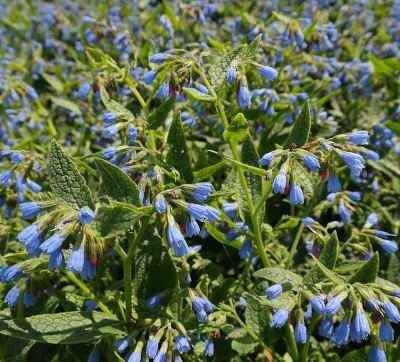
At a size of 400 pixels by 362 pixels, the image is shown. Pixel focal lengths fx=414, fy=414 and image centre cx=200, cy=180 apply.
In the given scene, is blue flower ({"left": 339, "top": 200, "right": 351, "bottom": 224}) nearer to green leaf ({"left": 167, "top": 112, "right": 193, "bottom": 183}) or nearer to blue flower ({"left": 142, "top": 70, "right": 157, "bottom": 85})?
green leaf ({"left": 167, "top": 112, "right": 193, "bottom": 183})

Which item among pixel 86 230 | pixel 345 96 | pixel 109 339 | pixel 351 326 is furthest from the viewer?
pixel 345 96

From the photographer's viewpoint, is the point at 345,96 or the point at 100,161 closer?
the point at 100,161

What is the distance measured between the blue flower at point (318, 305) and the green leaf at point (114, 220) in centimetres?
89

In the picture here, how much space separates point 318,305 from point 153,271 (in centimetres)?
87

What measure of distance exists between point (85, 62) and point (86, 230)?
3.43 metres

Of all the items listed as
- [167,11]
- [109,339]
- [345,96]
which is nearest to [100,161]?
[109,339]

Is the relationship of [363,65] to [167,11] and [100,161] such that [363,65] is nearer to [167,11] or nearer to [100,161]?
[167,11]

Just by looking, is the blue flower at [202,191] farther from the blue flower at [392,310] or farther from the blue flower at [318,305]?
the blue flower at [392,310]

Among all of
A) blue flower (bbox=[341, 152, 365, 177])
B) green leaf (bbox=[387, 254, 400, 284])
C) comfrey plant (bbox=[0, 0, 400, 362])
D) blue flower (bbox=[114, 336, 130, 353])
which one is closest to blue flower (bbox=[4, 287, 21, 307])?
comfrey plant (bbox=[0, 0, 400, 362])

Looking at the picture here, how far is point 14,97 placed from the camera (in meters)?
3.77

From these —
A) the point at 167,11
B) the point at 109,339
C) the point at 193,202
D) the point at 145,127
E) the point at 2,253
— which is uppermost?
the point at 167,11

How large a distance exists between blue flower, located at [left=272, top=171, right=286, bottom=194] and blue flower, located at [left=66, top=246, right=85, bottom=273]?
0.84m

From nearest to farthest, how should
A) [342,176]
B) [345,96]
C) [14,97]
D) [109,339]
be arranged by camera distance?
[109,339] < [342,176] < [14,97] < [345,96]

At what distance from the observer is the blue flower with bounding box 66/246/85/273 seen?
1.56 metres
